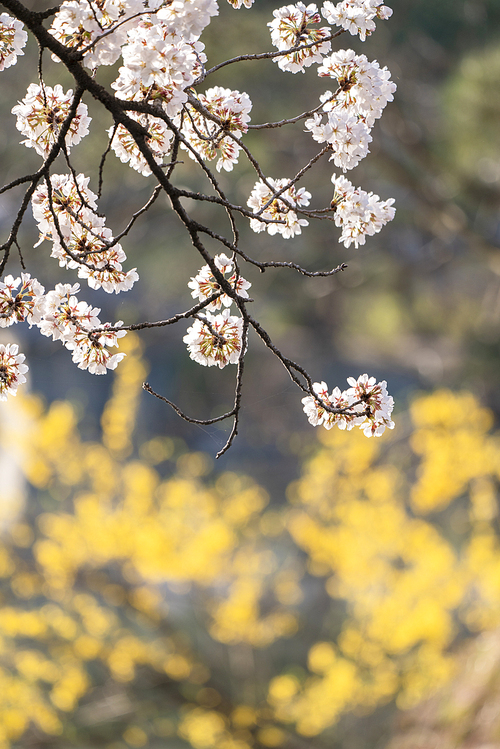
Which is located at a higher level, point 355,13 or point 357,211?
point 355,13

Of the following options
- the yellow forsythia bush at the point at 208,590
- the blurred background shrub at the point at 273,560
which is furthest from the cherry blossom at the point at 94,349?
the yellow forsythia bush at the point at 208,590

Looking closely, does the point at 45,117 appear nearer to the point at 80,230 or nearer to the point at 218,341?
the point at 80,230

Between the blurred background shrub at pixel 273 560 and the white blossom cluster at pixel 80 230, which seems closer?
the white blossom cluster at pixel 80 230

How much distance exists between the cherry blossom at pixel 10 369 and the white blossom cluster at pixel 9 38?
414 mm

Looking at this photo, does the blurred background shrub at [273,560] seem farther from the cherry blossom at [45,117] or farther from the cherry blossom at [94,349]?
the cherry blossom at [94,349]

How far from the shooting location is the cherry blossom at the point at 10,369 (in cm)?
82

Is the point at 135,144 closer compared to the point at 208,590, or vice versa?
the point at 135,144

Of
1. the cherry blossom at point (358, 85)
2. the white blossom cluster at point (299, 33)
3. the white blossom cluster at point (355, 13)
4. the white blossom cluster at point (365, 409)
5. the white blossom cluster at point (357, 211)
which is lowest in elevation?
the white blossom cluster at point (365, 409)

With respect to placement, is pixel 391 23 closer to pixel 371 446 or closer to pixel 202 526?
pixel 371 446

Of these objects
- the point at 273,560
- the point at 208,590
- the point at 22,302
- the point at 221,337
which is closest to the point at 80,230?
the point at 22,302

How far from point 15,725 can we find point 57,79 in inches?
120

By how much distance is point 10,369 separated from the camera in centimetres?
82

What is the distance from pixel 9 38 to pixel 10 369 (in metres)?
0.47

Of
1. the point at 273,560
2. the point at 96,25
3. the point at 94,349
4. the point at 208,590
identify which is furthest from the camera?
the point at 273,560
